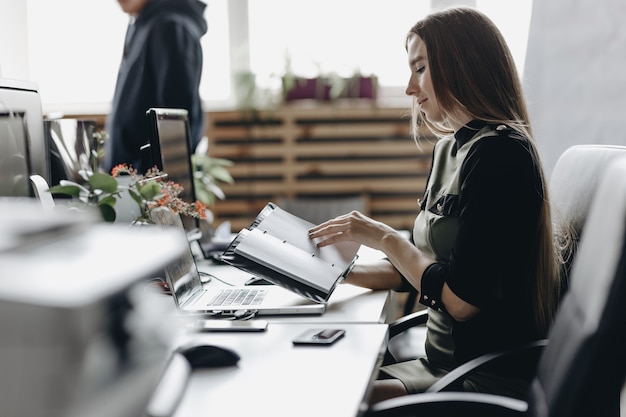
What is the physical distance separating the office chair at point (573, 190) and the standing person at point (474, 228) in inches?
3.3

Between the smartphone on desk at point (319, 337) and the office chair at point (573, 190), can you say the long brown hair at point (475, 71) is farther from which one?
the smartphone on desk at point (319, 337)

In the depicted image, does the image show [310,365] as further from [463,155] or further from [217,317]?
[463,155]

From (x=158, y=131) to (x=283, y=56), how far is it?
229 cm

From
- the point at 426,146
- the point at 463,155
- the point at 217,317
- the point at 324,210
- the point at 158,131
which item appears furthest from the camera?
the point at 426,146

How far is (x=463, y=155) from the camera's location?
1.68m

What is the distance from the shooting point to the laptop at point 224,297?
1.59m

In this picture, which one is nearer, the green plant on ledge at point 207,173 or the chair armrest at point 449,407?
the chair armrest at point 449,407

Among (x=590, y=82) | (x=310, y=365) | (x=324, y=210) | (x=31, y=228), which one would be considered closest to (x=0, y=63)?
(x=324, y=210)

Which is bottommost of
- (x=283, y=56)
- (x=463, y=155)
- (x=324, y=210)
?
(x=324, y=210)

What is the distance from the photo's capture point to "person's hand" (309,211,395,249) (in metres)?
1.72

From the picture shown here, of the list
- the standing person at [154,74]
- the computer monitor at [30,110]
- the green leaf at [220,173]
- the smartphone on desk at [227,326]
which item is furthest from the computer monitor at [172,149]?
the green leaf at [220,173]

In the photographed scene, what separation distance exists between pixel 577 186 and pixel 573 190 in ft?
0.06

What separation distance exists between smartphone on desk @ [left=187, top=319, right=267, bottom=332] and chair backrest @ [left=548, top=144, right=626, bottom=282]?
70 centimetres

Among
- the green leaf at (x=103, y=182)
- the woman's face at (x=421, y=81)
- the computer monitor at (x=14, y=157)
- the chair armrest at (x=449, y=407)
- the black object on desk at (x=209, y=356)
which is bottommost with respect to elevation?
the chair armrest at (x=449, y=407)
